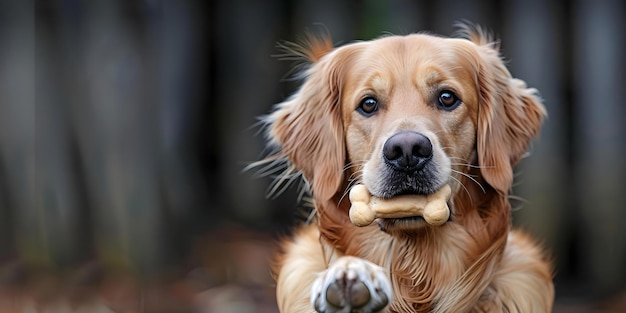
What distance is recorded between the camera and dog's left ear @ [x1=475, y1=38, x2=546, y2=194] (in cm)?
319

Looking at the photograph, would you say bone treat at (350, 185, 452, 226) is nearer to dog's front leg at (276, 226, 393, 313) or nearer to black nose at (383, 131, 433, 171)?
black nose at (383, 131, 433, 171)

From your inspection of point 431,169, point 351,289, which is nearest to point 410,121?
point 431,169

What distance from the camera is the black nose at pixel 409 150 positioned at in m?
2.85

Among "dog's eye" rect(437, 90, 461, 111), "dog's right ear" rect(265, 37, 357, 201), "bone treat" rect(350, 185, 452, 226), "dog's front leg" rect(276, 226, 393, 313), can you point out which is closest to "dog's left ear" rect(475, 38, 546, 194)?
"dog's eye" rect(437, 90, 461, 111)

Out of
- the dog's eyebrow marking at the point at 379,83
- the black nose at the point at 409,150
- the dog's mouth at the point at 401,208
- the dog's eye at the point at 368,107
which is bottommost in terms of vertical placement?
the dog's mouth at the point at 401,208

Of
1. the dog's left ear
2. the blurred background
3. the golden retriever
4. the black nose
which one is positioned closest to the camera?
the black nose

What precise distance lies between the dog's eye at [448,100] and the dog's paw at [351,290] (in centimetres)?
71

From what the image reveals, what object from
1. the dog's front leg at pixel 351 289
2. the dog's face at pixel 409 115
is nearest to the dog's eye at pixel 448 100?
the dog's face at pixel 409 115

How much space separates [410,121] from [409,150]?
137 mm

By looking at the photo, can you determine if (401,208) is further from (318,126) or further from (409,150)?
(318,126)

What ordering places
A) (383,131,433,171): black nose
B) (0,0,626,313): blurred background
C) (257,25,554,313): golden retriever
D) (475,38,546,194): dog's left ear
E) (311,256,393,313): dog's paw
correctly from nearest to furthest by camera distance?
(311,256,393,313): dog's paw, (383,131,433,171): black nose, (257,25,554,313): golden retriever, (475,38,546,194): dog's left ear, (0,0,626,313): blurred background

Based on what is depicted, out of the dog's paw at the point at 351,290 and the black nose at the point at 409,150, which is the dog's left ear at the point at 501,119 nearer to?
the black nose at the point at 409,150

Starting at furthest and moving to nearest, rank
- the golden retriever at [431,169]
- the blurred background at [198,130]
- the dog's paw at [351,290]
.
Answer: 1. the blurred background at [198,130]
2. the golden retriever at [431,169]
3. the dog's paw at [351,290]

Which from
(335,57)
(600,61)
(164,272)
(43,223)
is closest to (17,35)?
(43,223)
